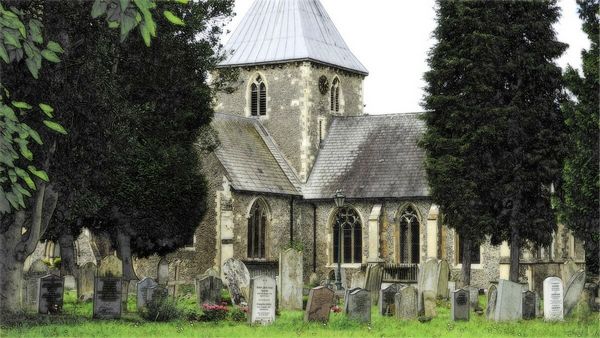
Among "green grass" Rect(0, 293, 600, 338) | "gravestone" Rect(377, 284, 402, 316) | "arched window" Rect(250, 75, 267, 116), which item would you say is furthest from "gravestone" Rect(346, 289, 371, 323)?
"arched window" Rect(250, 75, 267, 116)

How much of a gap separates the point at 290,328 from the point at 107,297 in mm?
4388

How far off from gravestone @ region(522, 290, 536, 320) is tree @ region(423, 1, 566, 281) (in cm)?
915

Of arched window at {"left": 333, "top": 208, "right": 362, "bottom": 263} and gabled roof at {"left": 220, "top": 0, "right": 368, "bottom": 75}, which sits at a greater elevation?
gabled roof at {"left": 220, "top": 0, "right": 368, "bottom": 75}

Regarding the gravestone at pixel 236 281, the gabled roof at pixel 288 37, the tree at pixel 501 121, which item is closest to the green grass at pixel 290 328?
the gravestone at pixel 236 281

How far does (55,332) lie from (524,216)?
19576 millimetres

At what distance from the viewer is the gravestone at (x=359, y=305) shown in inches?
857

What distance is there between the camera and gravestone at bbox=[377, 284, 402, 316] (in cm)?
2476

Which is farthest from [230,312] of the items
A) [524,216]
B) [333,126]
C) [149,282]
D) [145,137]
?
[333,126]

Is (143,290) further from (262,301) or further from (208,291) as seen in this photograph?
(262,301)

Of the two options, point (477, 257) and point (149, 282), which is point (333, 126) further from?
point (149, 282)

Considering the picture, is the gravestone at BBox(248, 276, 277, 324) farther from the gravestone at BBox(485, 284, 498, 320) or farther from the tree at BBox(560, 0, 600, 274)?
the tree at BBox(560, 0, 600, 274)

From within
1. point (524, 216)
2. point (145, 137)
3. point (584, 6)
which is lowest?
point (524, 216)

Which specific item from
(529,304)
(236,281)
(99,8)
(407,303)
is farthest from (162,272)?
(99,8)

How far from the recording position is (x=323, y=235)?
151ft
